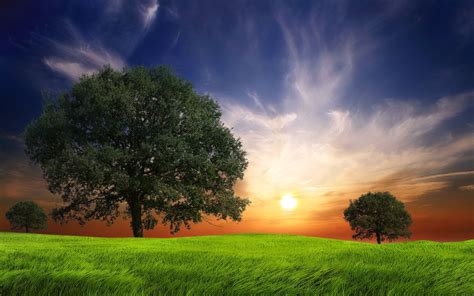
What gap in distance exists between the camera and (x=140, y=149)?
2647cm

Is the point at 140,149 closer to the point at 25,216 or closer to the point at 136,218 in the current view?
the point at 136,218

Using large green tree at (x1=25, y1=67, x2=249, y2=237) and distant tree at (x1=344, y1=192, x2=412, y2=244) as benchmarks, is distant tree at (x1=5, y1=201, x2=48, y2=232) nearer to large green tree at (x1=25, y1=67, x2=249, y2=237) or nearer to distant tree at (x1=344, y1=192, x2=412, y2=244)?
large green tree at (x1=25, y1=67, x2=249, y2=237)

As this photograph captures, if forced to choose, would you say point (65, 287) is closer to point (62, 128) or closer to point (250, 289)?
point (250, 289)

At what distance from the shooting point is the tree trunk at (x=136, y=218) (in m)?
28.6

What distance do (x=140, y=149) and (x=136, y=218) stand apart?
18.9 feet

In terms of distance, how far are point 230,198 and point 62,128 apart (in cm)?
1332

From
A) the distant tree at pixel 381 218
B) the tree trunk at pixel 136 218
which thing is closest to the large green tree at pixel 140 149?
the tree trunk at pixel 136 218

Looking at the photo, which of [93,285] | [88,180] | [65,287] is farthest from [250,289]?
[88,180]

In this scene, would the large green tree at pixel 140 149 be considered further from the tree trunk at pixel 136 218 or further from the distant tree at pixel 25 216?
the distant tree at pixel 25 216

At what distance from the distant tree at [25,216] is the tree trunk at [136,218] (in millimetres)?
34584

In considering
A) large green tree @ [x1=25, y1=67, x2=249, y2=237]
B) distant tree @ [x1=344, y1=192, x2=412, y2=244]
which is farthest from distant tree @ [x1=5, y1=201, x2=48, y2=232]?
distant tree @ [x1=344, y1=192, x2=412, y2=244]

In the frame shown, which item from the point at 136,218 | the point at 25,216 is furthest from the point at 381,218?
the point at 25,216

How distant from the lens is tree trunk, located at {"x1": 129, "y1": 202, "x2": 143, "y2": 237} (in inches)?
1125

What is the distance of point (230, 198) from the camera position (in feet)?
94.9
